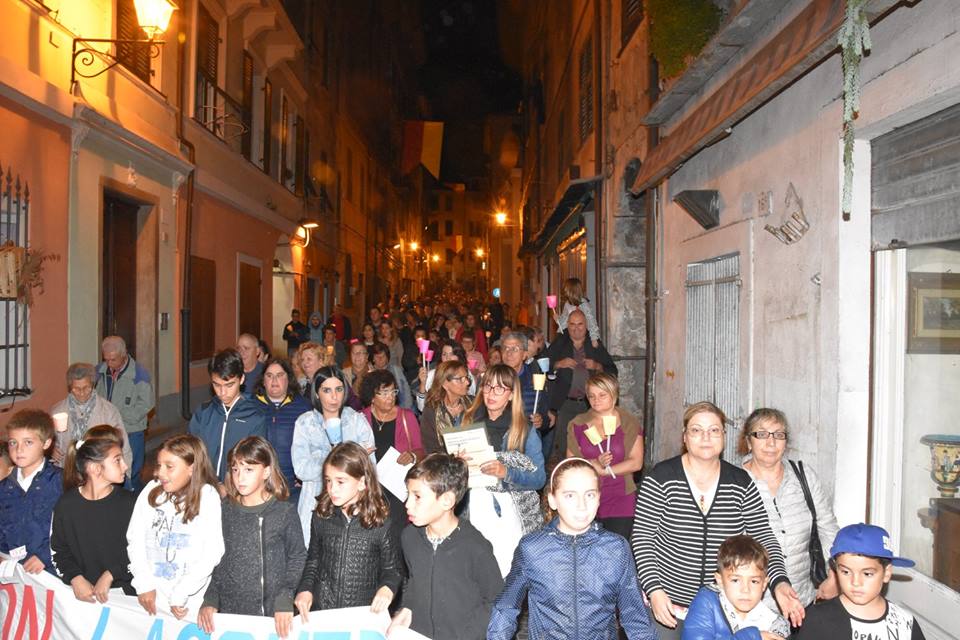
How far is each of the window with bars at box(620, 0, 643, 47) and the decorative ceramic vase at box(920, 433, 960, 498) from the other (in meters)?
7.23

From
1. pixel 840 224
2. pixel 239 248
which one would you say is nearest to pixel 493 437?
pixel 840 224

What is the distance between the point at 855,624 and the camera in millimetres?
3352

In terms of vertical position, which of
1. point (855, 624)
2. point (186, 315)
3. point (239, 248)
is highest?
point (239, 248)

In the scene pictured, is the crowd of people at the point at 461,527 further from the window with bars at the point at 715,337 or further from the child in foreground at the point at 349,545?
the window with bars at the point at 715,337

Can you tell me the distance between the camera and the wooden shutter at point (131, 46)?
1066cm

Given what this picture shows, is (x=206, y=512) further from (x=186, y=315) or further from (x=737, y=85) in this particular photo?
(x=186, y=315)

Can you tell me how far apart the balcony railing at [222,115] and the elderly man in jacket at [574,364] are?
7761 millimetres

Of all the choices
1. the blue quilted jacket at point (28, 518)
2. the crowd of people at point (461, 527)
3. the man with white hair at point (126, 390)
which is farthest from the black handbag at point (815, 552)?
the man with white hair at point (126, 390)

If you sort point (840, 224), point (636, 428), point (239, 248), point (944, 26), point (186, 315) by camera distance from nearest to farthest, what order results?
point (944, 26)
point (840, 224)
point (636, 428)
point (186, 315)
point (239, 248)

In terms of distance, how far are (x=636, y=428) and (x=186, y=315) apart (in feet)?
30.1

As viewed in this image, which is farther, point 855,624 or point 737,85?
point 737,85

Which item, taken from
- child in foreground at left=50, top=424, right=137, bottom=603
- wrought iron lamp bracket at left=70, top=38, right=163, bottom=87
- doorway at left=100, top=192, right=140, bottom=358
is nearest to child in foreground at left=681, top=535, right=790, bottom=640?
child in foreground at left=50, top=424, right=137, bottom=603

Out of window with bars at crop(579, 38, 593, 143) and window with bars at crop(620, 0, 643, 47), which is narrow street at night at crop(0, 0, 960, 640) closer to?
window with bars at crop(620, 0, 643, 47)

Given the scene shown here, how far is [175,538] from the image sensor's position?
443 cm
